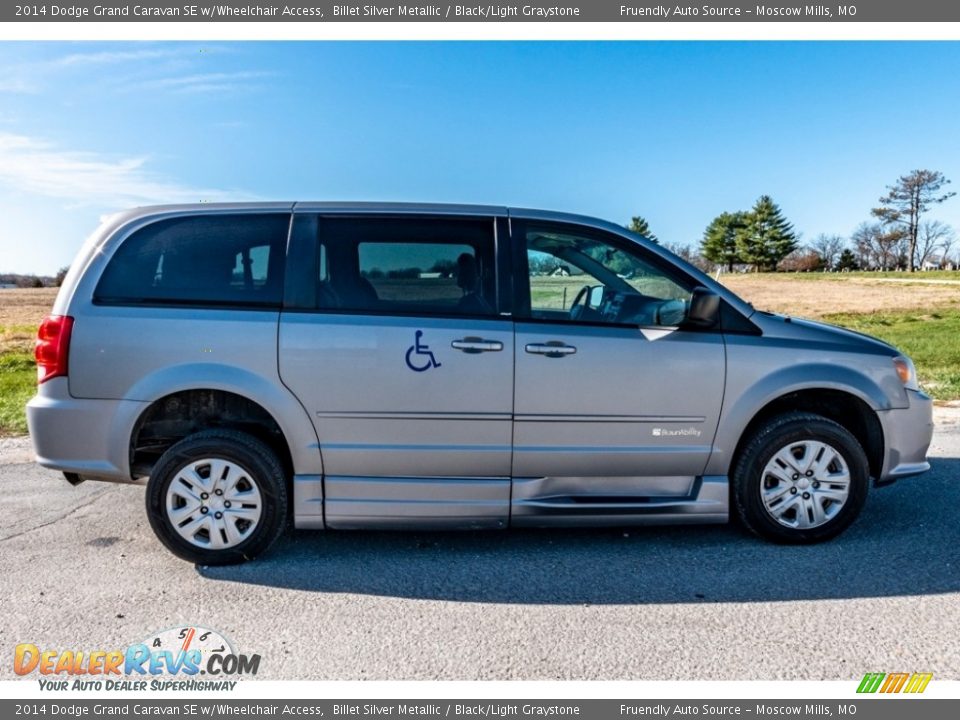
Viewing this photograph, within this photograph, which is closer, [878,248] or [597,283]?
[597,283]

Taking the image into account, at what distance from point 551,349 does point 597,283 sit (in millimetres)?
564

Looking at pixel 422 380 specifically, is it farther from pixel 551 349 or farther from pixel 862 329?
pixel 862 329

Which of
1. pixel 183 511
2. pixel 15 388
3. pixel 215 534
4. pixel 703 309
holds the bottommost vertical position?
pixel 15 388

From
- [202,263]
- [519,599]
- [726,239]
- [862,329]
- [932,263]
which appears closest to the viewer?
[519,599]

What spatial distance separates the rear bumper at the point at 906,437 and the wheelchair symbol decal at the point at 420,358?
268 centimetres

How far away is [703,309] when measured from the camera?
386 cm

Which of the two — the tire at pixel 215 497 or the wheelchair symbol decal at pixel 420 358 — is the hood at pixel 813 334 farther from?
the tire at pixel 215 497

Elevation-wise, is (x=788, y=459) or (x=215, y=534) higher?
(x=788, y=459)

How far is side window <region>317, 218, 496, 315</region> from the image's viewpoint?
3914mm

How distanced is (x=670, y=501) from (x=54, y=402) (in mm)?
3468

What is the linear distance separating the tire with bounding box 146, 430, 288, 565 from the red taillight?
0.75 meters

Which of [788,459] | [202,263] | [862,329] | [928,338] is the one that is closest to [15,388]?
[202,263]

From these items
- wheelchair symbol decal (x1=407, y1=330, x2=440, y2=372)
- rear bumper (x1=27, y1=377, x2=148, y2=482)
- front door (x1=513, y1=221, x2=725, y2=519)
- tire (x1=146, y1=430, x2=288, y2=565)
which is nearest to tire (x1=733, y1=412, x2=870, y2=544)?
front door (x1=513, y1=221, x2=725, y2=519)

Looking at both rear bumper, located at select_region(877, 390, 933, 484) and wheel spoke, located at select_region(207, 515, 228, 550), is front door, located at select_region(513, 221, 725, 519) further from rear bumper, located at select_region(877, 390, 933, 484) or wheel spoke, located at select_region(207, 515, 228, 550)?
wheel spoke, located at select_region(207, 515, 228, 550)
